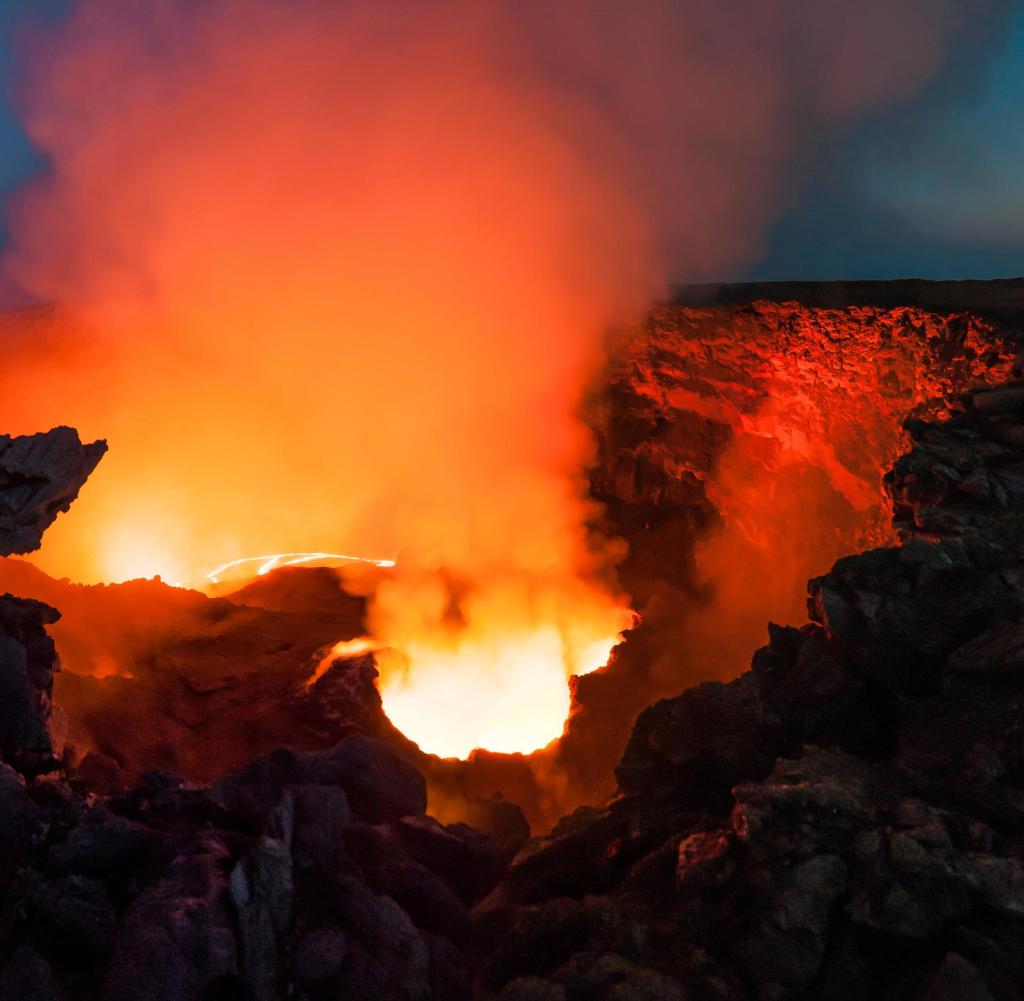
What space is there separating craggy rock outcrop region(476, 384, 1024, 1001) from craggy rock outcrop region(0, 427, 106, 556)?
6418 millimetres

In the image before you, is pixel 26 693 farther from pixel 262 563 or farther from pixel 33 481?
pixel 262 563

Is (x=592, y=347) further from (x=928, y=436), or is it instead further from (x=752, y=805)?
(x=752, y=805)

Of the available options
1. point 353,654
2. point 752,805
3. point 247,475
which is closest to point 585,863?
point 752,805

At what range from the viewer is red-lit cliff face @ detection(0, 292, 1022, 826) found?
11.1m

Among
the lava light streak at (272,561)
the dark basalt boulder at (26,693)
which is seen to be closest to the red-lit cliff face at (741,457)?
the dark basalt boulder at (26,693)

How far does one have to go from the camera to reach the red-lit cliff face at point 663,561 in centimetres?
1113

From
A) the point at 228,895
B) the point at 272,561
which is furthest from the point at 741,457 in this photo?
the point at 272,561

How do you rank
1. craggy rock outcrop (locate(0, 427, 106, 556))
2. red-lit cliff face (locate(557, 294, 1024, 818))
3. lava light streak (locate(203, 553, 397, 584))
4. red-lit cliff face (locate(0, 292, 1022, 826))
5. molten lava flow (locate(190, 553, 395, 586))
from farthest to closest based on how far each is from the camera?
lava light streak (locate(203, 553, 397, 584))
molten lava flow (locate(190, 553, 395, 586))
red-lit cliff face (locate(557, 294, 1024, 818))
red-lit cliff face (locate(0, 292, 1022, 826))
craggy rock outcrop (locate(0, 427, 106, 556))

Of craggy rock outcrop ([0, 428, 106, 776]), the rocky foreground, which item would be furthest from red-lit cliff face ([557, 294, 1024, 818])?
craggy rock outcrop ([0, 428, 106, 776])

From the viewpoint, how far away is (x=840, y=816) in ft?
19.2

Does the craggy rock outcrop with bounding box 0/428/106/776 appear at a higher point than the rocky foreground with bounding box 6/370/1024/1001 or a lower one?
higher

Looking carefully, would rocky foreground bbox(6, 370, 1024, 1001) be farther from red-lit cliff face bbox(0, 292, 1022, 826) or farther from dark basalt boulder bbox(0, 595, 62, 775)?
red-lit cliff face bbox(0, 292, 1022, 826)

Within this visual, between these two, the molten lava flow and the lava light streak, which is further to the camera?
the lava light streak

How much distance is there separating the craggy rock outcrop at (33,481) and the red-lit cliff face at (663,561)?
273 centimetres
